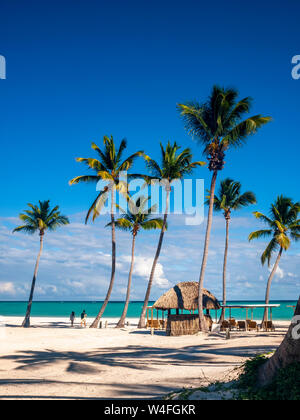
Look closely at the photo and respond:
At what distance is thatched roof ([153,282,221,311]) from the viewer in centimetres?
2708

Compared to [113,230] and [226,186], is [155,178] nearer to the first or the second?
[113,230]

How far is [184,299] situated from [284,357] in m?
21.1

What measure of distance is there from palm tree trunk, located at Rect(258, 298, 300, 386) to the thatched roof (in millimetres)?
19898

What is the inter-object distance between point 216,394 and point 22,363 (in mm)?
8363

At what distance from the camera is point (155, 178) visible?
97.3ft

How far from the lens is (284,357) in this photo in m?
6.59

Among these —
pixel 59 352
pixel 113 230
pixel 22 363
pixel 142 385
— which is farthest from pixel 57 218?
pixel 142 385

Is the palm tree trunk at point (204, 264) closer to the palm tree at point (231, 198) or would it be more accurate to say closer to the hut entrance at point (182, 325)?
the hut entrance at point (182, 325)

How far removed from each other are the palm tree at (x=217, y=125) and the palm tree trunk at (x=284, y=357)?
56.2ft
